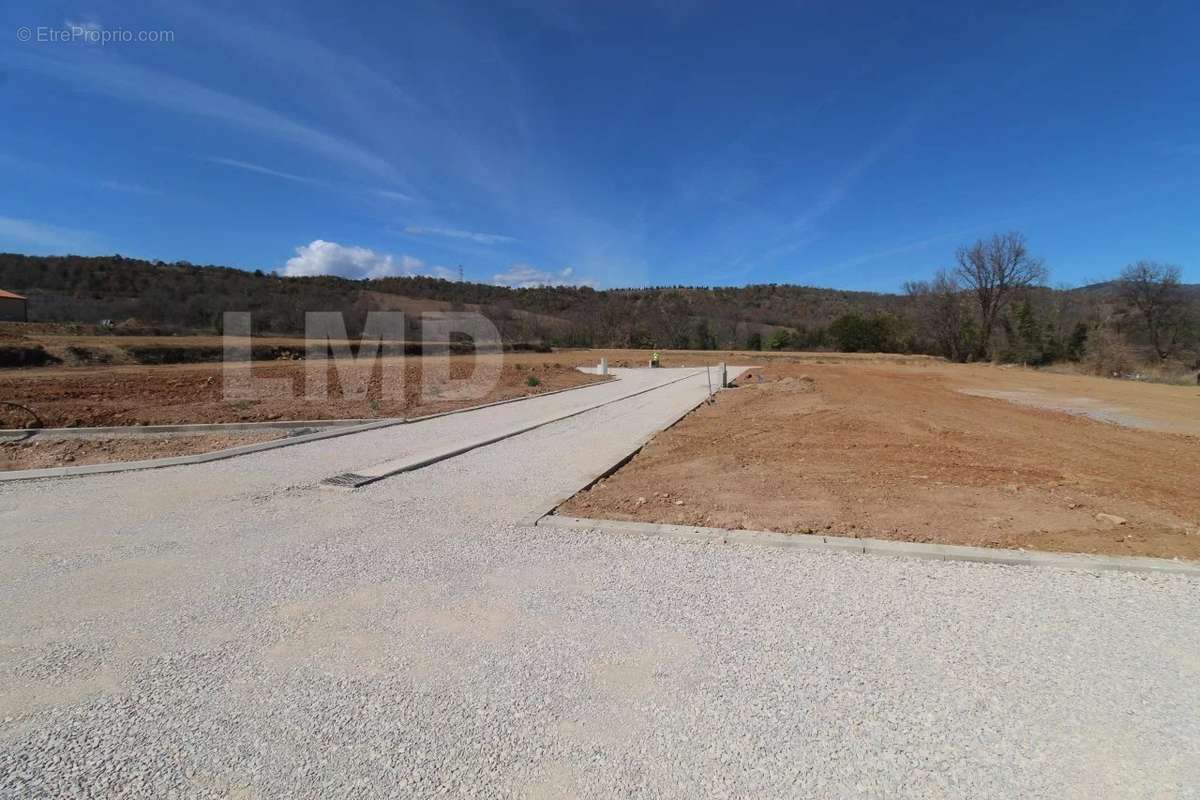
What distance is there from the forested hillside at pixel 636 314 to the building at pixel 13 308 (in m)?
1.41

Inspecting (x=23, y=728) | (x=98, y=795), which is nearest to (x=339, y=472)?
(x=23, y=728)

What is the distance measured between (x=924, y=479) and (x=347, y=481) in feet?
20.6

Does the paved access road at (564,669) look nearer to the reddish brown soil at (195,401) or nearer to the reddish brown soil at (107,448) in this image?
the reddish brown soil at (107,448)

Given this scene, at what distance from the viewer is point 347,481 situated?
→ 231 inches

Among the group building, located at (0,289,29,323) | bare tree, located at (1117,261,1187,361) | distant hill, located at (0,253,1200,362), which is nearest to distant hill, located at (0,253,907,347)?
distant hill, located at (0,253,1200,362)

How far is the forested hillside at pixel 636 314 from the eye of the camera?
37.6m

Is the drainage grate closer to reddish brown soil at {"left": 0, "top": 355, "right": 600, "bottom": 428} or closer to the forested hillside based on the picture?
reddish brown soil at {"left": 0, "top": 355, "right": 600, "bottom": 428}

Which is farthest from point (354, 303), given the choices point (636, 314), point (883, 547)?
point (883, 547)

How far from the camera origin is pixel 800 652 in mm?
2666

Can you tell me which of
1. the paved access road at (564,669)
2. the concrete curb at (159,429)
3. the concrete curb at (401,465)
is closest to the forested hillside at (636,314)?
the concrete curb at (159,429)

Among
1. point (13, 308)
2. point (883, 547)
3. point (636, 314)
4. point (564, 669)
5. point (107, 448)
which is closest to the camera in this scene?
point (564, 669)

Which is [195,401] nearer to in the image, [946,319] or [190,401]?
[190,401]

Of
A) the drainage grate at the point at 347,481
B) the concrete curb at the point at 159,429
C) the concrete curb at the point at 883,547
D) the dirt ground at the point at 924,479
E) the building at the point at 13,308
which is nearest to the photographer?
the concrete curb at the point at 883,547

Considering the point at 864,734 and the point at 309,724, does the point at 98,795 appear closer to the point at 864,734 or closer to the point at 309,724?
the point at 309,724
